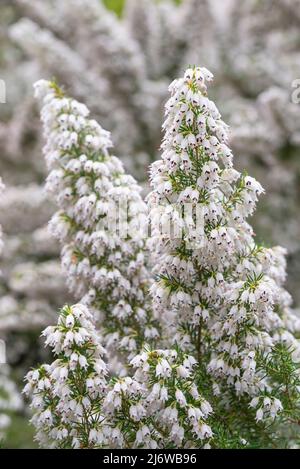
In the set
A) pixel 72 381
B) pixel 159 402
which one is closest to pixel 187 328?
pixel 159 402

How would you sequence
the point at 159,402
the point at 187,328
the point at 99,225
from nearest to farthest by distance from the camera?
the point at 159,402
the point at 187,328
the point at 99,225

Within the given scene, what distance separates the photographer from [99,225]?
18.9 ft

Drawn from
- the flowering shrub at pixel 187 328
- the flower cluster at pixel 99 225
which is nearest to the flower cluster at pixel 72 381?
the flowering shrub at pixel 187 328

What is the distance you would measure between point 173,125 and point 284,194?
281 inches

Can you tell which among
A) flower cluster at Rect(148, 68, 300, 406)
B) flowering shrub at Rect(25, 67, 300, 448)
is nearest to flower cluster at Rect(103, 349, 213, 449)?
flowering shrub at Rect(25, 67, 300, 448)

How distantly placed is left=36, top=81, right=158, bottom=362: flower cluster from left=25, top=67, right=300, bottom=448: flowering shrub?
0.02 metres

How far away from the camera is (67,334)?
4.65m

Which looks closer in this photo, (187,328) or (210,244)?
(210,244)

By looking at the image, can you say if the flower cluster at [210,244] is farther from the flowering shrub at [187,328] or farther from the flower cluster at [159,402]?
the flower cluster at [159,402]

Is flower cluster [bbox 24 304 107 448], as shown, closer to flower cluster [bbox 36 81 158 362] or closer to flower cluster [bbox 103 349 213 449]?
flower cluster [bbox 103 349 213 449]

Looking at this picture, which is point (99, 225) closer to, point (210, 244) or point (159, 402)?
point (210, 244)

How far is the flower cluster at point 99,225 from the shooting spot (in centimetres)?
577

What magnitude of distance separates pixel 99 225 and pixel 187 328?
1.14 meters

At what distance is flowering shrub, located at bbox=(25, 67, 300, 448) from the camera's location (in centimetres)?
473
